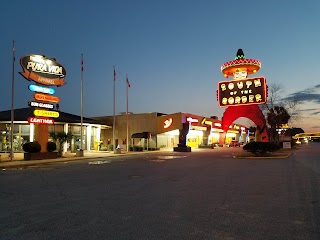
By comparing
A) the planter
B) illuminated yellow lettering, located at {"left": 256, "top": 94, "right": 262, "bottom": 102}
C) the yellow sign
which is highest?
illuminated yellow lettering, located at {"left": 256, "top": 94, "right": 262, "bottom": 102}

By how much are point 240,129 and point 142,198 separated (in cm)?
9015

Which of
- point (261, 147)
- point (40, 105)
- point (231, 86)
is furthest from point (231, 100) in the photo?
point (40, 105)

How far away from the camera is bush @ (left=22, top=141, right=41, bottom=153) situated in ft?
98.0

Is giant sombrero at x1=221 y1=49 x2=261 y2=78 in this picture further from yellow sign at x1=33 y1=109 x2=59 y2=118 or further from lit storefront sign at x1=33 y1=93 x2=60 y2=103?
yellow sign at x1=33 y1=109 x2=59 y2=118

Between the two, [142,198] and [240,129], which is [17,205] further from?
[240,129]

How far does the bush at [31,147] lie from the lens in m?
29.9

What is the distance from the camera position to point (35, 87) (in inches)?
1261

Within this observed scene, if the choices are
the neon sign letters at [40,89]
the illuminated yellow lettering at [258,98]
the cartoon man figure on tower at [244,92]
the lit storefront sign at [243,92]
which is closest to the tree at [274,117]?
the cartoon man figure on tower at [244,92]

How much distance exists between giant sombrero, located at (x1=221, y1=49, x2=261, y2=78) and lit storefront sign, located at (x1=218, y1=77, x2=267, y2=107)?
195 centimetres

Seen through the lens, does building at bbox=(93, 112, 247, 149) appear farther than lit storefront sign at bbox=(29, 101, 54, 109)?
Yes

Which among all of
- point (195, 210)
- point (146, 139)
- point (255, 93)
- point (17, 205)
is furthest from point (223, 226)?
point (146, 139)

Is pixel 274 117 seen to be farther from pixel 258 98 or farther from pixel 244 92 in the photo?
pixel 244 92

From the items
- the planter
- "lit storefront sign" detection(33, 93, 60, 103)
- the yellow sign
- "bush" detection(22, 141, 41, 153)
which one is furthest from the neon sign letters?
the planter

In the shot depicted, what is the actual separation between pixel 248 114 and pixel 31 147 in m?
32.6
